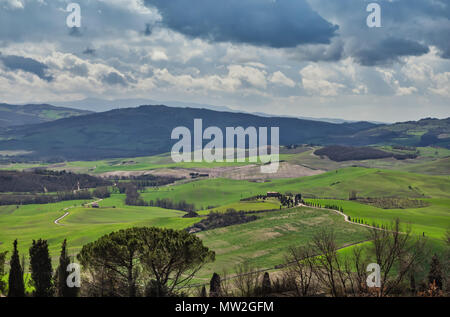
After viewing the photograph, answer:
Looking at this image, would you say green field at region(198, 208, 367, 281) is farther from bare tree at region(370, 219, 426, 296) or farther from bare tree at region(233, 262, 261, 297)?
bare tree at region(370, 219, 426, 296)

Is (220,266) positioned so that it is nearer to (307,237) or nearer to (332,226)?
(307,237)

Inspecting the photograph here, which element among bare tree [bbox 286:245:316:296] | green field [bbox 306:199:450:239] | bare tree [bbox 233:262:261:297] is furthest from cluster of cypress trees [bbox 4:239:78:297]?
green field [bbox 306:199:450:239]

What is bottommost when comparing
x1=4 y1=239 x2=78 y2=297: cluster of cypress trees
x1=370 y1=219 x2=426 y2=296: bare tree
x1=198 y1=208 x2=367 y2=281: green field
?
x1=198 y1=208 x2=367 y2=281: green field

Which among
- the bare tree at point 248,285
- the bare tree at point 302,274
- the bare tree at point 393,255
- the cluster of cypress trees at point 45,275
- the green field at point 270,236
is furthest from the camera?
the green field at point 270,236

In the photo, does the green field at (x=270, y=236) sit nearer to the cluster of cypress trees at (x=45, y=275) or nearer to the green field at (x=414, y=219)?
the green field at (x=414, y=219)

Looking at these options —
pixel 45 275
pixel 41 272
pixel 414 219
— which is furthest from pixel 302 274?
pixel 414 219

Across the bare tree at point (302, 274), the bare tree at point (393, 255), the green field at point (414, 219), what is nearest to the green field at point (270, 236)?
the green field at point (414, 219)

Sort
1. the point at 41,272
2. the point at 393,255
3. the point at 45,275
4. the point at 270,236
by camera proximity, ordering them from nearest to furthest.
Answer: the point at 393,255, the point at 45,275, the point at 41,272, the point at 270,236

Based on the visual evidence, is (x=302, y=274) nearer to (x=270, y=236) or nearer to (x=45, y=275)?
(x=45, y=275)
